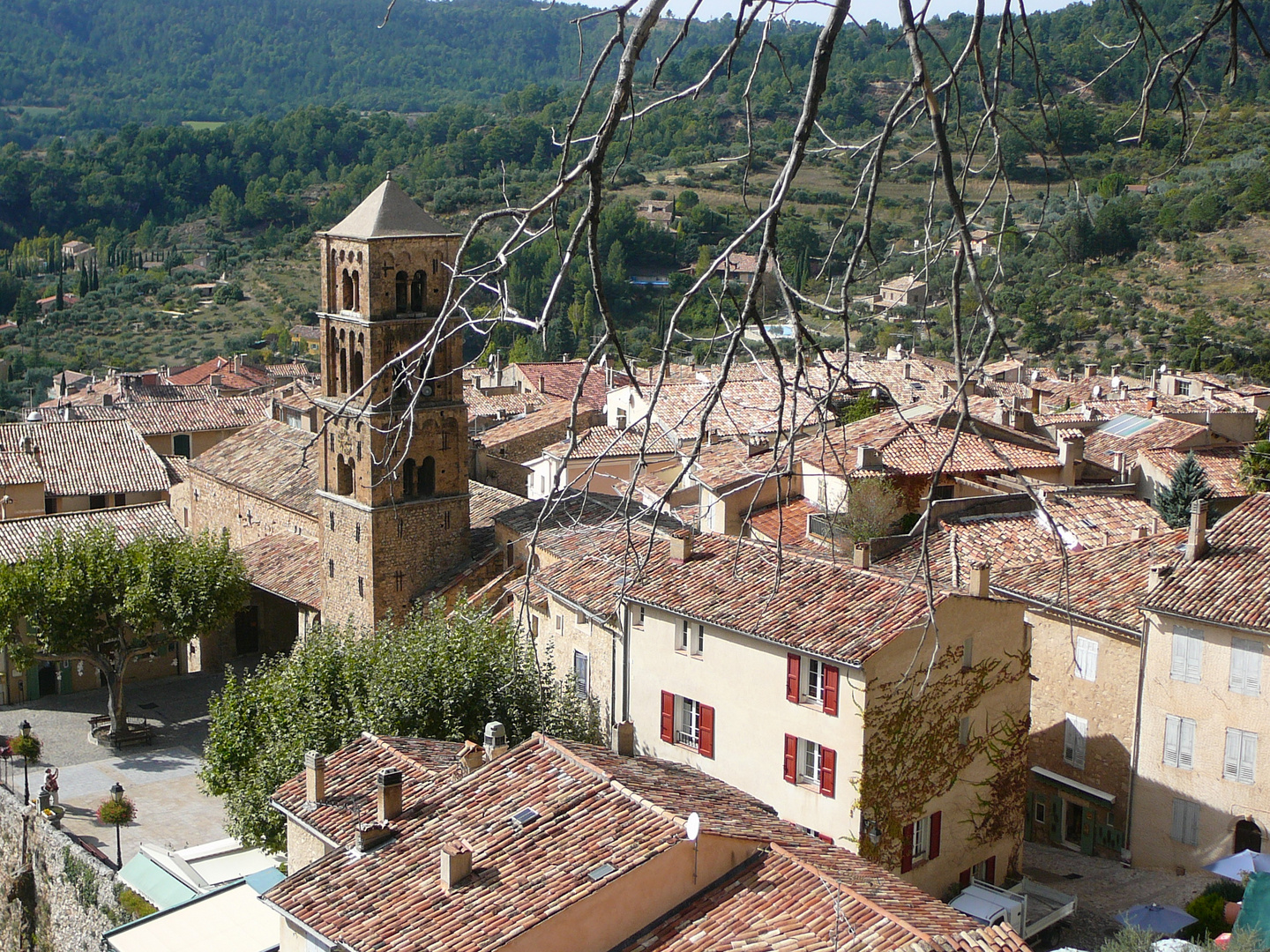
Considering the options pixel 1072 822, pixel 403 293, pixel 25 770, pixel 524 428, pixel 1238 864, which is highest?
pixel 403 293

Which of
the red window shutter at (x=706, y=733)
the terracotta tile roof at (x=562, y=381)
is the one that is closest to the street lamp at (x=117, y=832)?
the red window shutter at (x=706, y=733)

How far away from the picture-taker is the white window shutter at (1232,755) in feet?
63.8

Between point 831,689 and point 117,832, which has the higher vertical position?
point 831,689

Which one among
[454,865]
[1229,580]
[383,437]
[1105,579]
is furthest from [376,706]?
[1229,580]

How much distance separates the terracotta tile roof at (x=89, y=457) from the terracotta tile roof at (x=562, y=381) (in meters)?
13.2

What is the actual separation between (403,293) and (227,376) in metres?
34.6

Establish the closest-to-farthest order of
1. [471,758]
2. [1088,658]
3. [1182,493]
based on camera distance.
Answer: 1. [471,758]
2. [1088,658]
3. [1182,493]

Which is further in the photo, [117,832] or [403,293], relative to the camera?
[403,293]

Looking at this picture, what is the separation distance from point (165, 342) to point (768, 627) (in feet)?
253

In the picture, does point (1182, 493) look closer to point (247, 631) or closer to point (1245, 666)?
point (1245, 666)

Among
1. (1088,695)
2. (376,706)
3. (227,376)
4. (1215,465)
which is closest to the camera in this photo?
(376,706)

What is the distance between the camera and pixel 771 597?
17547mm

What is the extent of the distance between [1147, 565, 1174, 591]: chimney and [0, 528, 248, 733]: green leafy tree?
1762cm

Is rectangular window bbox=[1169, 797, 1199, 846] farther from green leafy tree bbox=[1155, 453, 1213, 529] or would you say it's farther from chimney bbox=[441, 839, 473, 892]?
chimney bbox=[441, 839, 473, 892]
